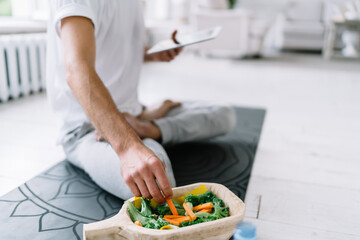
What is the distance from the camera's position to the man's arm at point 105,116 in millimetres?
640

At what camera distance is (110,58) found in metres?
1.07

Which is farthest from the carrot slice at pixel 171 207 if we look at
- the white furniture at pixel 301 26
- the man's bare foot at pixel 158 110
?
the white furniture at pixel 301 26

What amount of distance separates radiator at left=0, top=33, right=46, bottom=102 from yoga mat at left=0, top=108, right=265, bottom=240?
1119 millimetres

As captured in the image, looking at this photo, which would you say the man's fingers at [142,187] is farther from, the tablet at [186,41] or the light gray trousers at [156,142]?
the tablet at [186,41]

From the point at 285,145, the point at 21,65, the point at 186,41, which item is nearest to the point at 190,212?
the point at 186,41

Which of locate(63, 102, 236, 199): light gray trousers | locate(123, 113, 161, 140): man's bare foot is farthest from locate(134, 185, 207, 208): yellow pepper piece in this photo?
locate(123, 113, 161, 140): man's bare foot

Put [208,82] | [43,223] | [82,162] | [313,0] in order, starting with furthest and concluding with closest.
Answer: [313,0] < [208,82] < [82,162] < [43,223]

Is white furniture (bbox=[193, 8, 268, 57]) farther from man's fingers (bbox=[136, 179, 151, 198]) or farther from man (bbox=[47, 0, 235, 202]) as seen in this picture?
man's fingers (bbox=[136, 179, 151, 198])

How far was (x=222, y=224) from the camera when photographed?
0.63 metres

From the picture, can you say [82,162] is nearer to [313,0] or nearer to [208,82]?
[208,82]

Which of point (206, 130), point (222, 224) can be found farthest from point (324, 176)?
point (222, 224)

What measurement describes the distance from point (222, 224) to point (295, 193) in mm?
485

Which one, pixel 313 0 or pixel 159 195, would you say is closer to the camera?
pixel 159 195

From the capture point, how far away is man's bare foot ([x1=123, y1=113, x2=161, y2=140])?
3.46ft
